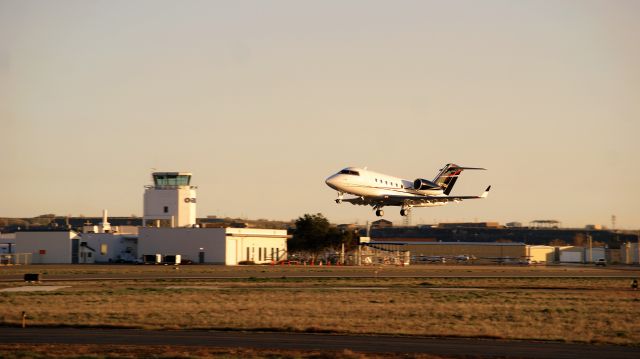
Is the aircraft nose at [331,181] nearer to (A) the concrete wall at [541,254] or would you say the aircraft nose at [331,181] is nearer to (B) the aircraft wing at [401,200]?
(B) the aircraft wing at [401,200]

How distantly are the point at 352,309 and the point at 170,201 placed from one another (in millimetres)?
93758

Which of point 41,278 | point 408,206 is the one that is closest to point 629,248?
point 408,206

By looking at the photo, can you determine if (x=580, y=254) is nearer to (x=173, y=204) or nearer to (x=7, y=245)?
(x=173, y=204)

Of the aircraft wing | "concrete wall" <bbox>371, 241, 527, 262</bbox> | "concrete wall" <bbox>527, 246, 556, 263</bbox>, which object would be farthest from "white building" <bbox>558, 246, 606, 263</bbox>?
the aircraft wing

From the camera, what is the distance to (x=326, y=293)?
64.4m

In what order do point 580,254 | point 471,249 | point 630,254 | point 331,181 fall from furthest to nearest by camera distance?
1. point 580,254
2. point 630,254
3. point 471,249
4. point 331,181

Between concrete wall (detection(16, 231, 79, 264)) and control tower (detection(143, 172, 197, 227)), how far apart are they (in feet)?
47.2

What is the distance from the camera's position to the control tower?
142m

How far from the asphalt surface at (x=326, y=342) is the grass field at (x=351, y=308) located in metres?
2.10

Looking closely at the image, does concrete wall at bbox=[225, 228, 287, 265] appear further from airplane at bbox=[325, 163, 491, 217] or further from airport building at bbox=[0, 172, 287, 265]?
airplane at bbox=[325, 163, 491, 217]

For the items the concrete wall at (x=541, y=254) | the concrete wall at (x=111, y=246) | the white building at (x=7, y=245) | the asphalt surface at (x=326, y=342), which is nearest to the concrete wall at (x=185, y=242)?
the concrete wall at (x=111, y=246)

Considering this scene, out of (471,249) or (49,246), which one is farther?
(471,249)

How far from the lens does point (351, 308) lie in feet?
174

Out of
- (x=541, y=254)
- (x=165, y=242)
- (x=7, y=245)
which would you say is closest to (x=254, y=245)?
(x=165, y=242)
